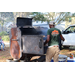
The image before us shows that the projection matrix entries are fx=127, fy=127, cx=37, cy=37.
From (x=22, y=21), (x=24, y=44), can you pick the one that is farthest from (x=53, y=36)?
(x=22, y=21)

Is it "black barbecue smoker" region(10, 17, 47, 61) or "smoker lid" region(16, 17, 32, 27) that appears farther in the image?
"smoker lid" region(16, 17, 32, 27)

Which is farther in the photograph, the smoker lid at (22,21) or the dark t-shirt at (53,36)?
the smoker lid at (22,21)

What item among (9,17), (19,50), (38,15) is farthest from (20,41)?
(9,17)

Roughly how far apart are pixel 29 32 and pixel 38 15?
313 inches

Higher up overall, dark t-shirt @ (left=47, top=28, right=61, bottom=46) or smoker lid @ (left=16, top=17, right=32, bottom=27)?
smoker lid @ (left=16, top=17, right=32, bottom=27)

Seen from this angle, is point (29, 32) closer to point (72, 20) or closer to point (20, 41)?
point (20, 41)

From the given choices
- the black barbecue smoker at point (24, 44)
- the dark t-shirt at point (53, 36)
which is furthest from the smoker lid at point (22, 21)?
the dark t-shirt at point (53, 36)

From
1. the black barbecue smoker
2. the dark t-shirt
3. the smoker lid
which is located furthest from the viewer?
the smoker lid

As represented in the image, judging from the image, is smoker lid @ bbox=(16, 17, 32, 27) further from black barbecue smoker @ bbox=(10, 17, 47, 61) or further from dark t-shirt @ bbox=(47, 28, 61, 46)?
dark t-shirt @ bbox=(47, 28, 61, 46)

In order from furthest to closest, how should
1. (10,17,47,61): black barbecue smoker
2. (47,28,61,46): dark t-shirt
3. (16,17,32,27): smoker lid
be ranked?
(16,17,32,27): smoker lid
(10,17,47,61): black barbecue smoker
(47,28,61,46): dark t-shirt

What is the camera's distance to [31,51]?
4484 millimetres

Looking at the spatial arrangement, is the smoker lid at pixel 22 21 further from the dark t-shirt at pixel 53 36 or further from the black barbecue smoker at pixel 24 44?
the dark t-shirt at pixel 53 36

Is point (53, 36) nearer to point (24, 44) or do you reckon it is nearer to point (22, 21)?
point (24, 44)

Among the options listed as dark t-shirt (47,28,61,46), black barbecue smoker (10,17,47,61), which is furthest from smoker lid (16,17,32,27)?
dark t-shirt (47,28,61,46)
